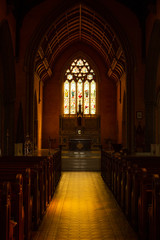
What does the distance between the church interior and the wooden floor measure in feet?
0.06

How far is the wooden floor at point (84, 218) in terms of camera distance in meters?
4.48

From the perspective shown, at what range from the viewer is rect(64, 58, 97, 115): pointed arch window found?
2281 centimetres

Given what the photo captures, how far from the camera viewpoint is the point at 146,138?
46.0 ft

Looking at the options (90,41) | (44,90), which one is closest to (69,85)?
(44,90)

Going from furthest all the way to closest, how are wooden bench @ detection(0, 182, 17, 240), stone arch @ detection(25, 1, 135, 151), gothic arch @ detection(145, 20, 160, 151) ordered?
1. stone arch @ detection(25, 1, 135, 151)
2. gothic arch @ detection(145, 20, 160, 151)
3. wooden bench @ detection(0, 182, 17, 240)

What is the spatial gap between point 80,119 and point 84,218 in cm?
1576

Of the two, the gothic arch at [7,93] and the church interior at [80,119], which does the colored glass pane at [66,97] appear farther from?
the gothic arch at [7,93]

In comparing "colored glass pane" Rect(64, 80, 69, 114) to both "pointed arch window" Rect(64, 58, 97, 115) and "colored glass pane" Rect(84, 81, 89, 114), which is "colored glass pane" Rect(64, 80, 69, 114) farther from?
"colored glass pane" Rect(84, 81, 89, 114)

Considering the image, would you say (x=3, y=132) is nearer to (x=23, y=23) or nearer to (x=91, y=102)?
(x=23, y=23)

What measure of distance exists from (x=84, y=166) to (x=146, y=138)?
124 inches

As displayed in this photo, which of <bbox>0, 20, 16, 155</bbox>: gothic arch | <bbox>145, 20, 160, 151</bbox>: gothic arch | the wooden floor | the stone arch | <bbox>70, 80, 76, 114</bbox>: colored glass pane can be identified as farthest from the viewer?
<bbox>70, 80, 76, 114</bbox>: colored glass pane

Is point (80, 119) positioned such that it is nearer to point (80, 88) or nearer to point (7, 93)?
point (80, 88)

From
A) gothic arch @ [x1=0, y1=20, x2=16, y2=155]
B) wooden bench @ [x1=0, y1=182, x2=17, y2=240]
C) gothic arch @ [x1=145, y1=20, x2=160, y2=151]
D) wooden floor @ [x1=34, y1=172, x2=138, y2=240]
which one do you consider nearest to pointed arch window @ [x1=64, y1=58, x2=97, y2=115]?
gothic arch @ [x1=0, y1=20, x2=16, y2=155]

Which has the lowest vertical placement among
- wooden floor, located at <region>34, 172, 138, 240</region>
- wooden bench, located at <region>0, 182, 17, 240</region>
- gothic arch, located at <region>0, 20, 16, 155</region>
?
wooden floor, located at <region>34, 172, 138, 240</region>
